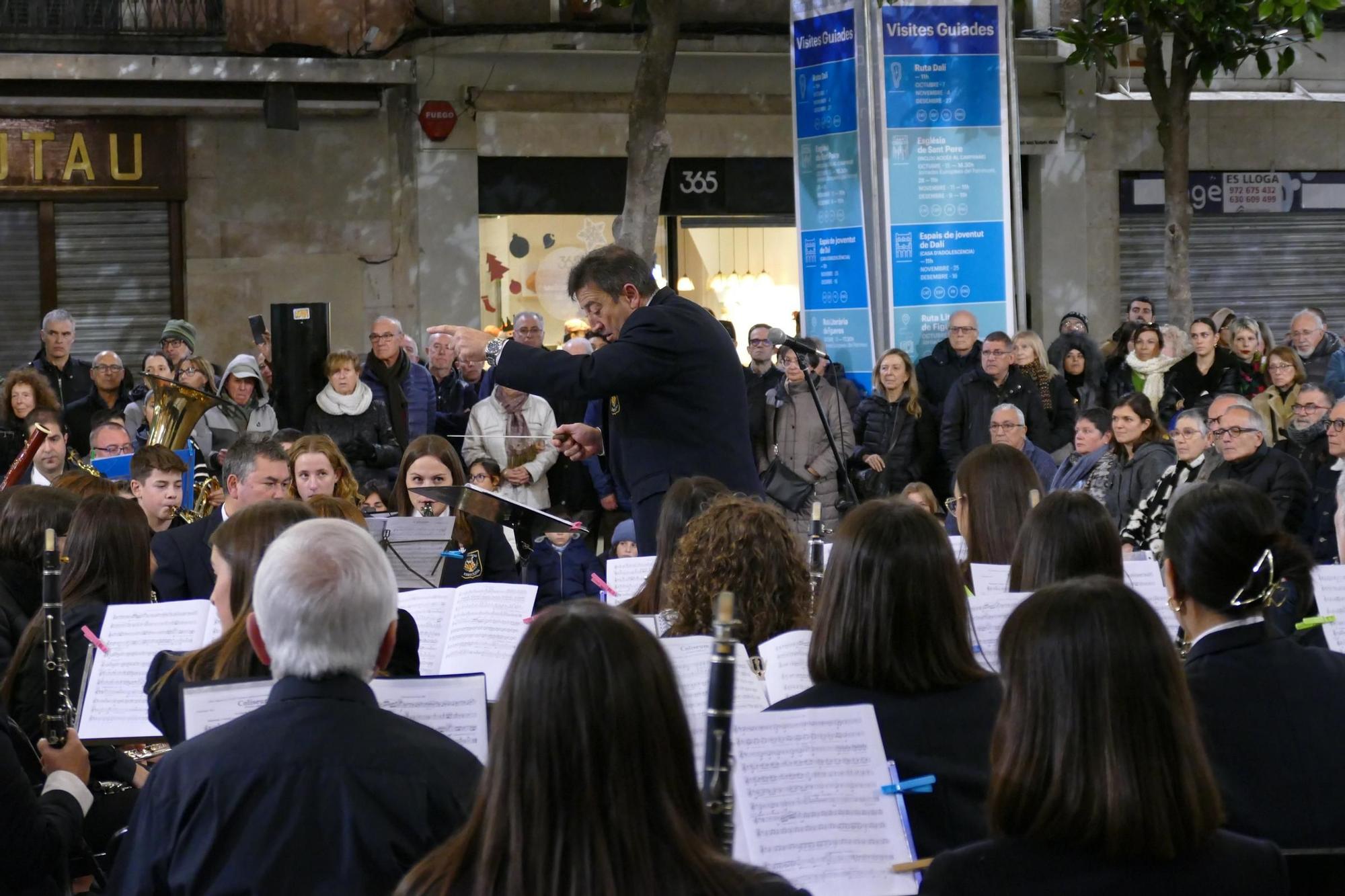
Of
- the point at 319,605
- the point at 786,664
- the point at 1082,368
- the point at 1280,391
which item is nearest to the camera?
the point at 319,605

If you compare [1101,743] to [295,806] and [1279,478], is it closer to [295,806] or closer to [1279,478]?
[295,806]

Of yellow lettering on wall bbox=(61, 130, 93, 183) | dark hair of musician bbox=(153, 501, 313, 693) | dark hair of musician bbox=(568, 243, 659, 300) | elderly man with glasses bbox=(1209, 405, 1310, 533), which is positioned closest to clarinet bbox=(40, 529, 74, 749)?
dark hair of musician bbox=(153, 501, 313, 693)

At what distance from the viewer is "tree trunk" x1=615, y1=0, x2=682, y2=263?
43.6ft

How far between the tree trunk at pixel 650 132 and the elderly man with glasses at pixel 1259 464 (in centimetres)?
585

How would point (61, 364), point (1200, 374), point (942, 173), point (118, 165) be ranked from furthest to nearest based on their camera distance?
point (118, 165) < point (942, 173) < point (1200, 374) < point (61, 364)

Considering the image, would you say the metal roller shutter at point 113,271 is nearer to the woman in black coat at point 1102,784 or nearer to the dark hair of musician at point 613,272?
the dark hair of musician at point 613,272

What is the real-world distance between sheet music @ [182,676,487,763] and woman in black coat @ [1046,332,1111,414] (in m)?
9.78

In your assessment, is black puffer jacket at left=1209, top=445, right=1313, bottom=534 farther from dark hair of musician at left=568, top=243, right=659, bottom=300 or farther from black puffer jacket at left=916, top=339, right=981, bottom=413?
black puffer jacket at left=916, top=339, right=981, bottom=413

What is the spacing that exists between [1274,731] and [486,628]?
7.82ft

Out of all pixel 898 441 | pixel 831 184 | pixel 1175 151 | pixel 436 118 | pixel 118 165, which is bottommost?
pixel 898 441

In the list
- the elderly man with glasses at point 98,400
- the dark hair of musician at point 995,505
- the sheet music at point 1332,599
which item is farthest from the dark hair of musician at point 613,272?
the elderly man with glasses at point 98,400

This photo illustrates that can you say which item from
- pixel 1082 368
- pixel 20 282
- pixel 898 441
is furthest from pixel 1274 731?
pixel 20 282

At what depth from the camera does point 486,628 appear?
5.10m

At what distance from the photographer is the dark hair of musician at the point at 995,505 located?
5984 mm
